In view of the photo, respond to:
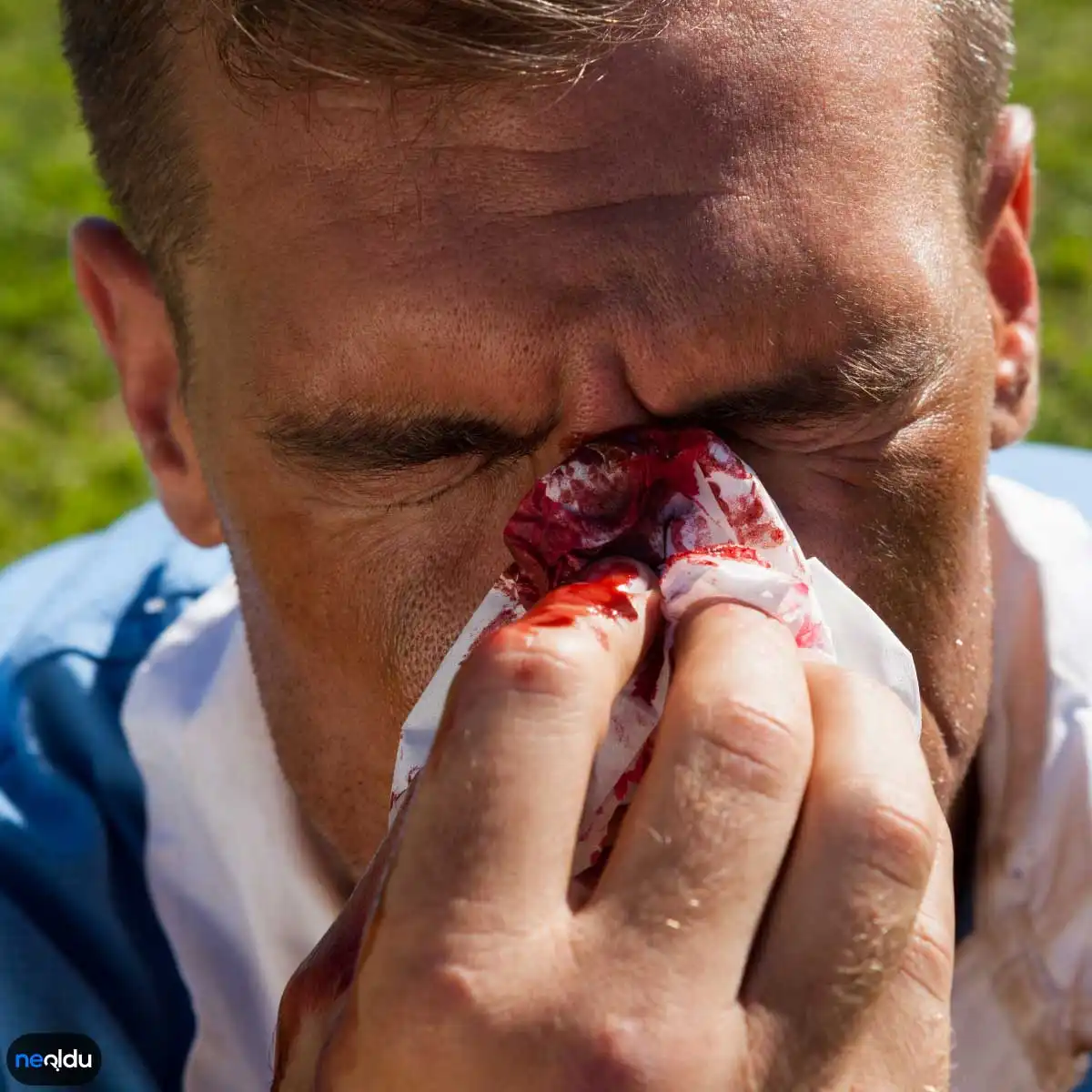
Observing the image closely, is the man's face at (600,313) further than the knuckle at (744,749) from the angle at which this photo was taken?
Yes

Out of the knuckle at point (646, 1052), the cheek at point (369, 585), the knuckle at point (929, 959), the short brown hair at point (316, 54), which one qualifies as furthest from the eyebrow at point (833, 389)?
the knuckle at point (646, 1052)

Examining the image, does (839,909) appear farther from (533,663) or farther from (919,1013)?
(533,663)

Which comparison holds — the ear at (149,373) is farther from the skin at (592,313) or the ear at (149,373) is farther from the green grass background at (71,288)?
the green grass background at (71,288)

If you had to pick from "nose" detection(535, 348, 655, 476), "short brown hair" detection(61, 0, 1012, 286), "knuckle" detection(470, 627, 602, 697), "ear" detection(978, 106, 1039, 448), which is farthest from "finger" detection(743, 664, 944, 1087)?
"ear" detection(978, 106, 1039, 448)

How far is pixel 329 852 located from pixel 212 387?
912mm

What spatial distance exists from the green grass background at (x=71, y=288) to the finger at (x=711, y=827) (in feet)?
15.4

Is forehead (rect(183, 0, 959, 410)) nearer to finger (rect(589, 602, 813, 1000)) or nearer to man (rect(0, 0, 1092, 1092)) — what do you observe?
man (rect(0, 0, 1092, 1092))

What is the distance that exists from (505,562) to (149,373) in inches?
38.2

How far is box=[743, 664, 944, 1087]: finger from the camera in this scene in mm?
1343

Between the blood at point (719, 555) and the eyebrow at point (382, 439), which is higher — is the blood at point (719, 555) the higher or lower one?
the lower one

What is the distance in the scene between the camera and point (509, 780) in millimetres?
1305

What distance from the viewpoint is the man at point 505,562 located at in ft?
4.33

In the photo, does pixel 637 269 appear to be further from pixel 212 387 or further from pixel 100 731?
pixel 100 731

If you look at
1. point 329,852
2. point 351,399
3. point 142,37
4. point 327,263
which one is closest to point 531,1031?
point 351,399
